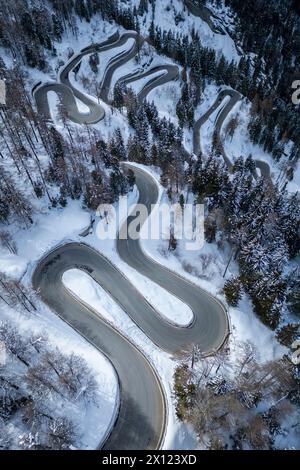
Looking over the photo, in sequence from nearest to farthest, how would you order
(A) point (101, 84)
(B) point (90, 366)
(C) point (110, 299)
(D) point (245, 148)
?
1. (B) point (90, 366)
2. (C) point (110, 299)
3. (D) point (245, 148)
4. (A) point (101, 84)

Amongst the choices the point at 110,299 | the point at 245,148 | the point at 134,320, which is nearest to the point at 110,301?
the point at 110,299

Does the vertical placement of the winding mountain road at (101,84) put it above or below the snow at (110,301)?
above

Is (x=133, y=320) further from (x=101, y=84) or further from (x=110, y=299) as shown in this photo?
(x=101, y=84)

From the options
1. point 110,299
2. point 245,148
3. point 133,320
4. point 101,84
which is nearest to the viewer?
point 133,320

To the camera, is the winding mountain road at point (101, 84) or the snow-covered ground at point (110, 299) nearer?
the snow-covered ground at point (110, 299)

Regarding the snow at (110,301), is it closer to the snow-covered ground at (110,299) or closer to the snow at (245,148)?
the snow-covered ground at (110,299)

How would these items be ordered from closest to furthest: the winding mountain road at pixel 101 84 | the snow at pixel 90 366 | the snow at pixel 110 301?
the snow at pixel 90 366, the snow at pixel 110 301, the winding mountain road at pixel 101 84

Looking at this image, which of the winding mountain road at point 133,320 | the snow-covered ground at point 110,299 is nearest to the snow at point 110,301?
the snow-covered ground at point 110,299

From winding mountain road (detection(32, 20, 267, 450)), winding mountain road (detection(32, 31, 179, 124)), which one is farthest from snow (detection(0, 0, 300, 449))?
winding mountain road (detection(32, 31, 179, 124))

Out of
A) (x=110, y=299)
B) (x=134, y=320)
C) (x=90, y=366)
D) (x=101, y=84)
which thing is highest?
(x=101, y=84)

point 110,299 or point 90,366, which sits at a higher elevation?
point 110,299

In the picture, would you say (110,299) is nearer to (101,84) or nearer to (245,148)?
(245,148)

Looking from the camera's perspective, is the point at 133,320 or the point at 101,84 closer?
the point at 133,320
